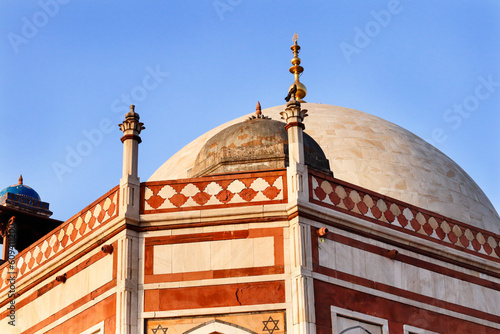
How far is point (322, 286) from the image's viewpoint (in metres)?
16.4

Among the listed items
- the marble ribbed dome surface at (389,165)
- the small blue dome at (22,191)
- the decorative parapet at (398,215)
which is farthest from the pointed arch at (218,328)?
the small blue dome at (22,191)

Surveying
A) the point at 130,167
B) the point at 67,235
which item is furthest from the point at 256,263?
the point at 67,235

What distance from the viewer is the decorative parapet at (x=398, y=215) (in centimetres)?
1733

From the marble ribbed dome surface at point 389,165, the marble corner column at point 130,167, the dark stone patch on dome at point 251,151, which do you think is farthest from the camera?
the marble ribbed dome surface at point 389,165

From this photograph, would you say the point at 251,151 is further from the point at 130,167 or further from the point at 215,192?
the point at 130,167

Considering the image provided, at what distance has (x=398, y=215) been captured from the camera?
59.8ft

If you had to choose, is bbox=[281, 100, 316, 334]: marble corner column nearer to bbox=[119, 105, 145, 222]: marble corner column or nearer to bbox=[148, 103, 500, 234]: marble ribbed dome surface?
bbox=[119, 105, 145, 222]: marble corner column

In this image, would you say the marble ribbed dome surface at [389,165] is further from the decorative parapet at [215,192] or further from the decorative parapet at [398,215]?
the decorative parapet at [215,192]

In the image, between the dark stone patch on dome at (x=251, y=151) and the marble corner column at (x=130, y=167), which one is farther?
the dark stone patch on dome at (x=251, y=151)

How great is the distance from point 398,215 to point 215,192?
3552mm

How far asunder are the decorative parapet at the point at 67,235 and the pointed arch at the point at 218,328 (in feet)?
8.64

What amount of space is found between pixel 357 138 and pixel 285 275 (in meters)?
8.64

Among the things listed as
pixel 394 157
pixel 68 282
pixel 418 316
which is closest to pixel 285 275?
pixel 418 316

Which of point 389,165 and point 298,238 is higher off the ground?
point 389,165
